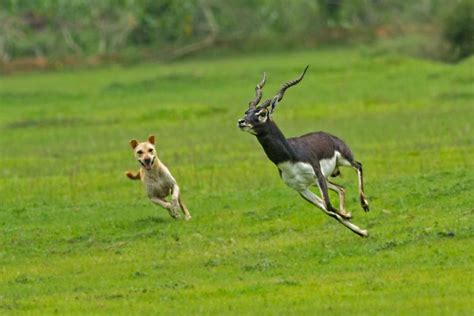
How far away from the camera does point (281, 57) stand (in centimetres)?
5791

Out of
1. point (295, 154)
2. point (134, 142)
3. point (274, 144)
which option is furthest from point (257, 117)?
point (134, 142)

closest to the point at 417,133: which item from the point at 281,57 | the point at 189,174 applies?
the point at 189,174

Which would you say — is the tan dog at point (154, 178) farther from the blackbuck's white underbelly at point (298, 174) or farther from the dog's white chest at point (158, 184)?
the blackbuck's white underbelly at point (298, 174)

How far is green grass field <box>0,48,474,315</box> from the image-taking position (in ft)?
44.2

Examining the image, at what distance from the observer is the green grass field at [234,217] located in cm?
1348

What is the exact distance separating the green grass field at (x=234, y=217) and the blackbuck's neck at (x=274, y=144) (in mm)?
1247

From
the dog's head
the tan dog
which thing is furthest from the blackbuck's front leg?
the dog's head

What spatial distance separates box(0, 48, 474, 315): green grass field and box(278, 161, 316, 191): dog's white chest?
839 mm

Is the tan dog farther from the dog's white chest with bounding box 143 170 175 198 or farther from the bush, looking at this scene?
the bush

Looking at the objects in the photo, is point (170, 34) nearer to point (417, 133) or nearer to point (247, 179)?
point (417, 133)

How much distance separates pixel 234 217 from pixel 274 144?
3.70 meters

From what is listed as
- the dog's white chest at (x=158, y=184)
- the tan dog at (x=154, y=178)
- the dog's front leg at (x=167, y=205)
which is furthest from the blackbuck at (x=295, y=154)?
the dog's white chest at (x=158, y=184)

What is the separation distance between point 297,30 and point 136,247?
158ft

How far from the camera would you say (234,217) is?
1902 cm
